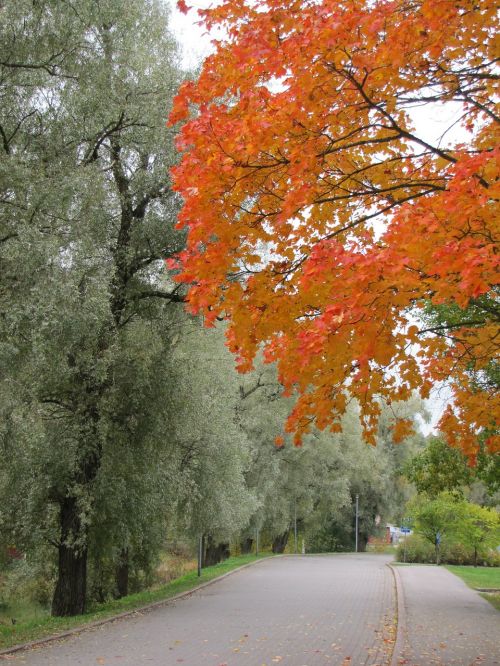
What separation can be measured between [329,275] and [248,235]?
3.97 feet

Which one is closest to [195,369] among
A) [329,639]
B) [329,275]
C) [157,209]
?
[157,209]

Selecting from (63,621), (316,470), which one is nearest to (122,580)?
(63,621)

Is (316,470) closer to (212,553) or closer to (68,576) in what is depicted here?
(212,553)

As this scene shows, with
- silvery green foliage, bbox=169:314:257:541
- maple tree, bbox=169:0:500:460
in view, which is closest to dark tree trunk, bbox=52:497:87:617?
silvery green foliage, bbox=169:314:257:541

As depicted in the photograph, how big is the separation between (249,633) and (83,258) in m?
6.88

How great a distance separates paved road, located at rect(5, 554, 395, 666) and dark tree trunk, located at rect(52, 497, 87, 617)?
5.20ft

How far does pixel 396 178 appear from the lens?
701 centimetres

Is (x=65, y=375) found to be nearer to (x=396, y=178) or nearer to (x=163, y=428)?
(x=163, y=428)

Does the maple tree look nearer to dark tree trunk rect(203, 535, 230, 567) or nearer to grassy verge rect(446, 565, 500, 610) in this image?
grassy verge rect(446, 565, 500, 610)

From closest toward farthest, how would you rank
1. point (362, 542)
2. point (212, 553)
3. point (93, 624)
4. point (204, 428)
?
point (93, 624), point (204, 428), point (212, 553), point (362, 542)

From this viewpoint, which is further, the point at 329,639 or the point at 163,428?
the point at 163,428

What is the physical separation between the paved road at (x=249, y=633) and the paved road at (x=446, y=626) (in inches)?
15.9

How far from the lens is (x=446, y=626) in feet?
40.8

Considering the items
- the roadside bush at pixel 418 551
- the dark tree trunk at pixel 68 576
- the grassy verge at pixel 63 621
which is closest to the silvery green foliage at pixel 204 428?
the grassy verge at pixel 63 621
